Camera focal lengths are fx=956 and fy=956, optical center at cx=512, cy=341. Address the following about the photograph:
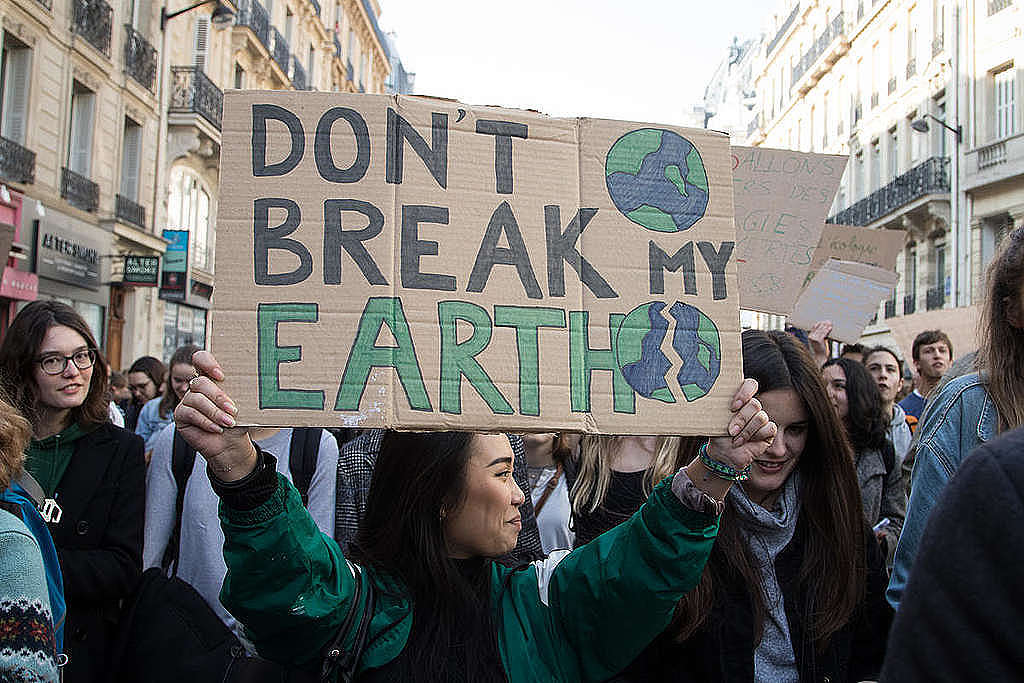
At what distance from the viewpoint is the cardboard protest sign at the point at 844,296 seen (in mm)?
5188

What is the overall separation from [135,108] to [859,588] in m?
18.0

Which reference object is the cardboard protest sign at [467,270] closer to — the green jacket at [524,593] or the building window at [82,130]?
the green jacket at [524,593]

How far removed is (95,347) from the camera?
3326 mm

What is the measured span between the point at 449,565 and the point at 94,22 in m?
16.3

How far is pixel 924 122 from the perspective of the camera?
22.6m

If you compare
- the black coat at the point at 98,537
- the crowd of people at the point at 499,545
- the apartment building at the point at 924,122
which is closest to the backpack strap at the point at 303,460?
the crowd of people at the point at 499,545

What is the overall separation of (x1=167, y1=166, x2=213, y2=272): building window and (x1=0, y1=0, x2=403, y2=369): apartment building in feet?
0.16

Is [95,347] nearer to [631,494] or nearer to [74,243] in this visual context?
[631,494]

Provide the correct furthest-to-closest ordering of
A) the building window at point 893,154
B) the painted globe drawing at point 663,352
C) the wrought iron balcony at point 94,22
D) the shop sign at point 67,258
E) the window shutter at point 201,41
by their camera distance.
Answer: the building window at point 893,154
the window shutter at point 201,41
the wrought iron balcony at point 94,22
the shop sign at point 67,258
the painted globe drawing at point 663,352

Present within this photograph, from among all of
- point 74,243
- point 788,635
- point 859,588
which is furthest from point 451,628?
point 74,243

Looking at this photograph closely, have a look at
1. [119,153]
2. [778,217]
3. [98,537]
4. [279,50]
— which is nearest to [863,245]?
[778,217]

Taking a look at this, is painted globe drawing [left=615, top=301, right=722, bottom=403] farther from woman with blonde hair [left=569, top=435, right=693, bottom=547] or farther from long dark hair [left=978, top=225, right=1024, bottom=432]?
woman with blonde hair [left=569, top=435, right=693, bottom=547]

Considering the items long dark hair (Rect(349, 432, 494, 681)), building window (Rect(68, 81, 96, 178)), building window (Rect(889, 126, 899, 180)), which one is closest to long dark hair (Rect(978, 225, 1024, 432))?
long dark hair (Rect(349, 432, 494, 681))

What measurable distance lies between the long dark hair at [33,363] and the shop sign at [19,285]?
1030 cm
